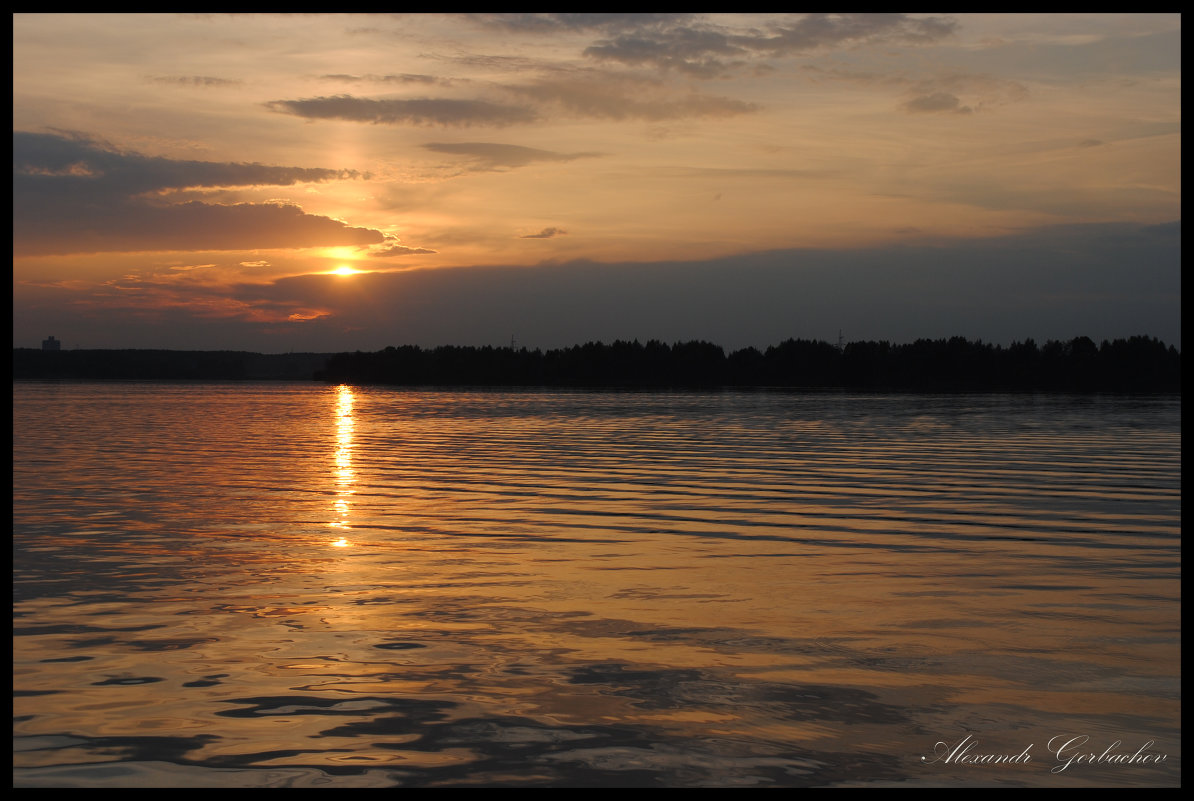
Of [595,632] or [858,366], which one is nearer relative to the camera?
→ [595,632]

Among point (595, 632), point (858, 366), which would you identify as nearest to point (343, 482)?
point (595, 632)

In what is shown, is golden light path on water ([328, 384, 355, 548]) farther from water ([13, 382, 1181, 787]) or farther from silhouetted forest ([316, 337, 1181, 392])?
silhouetted forest ([316, 337, 1181, 392])

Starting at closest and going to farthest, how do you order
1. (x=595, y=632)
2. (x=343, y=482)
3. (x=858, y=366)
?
(x=595, y=632) → (x=343, y=482) → (x=858, y=366)

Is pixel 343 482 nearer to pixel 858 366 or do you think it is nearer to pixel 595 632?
pixel 595 632

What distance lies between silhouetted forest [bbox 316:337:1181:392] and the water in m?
117

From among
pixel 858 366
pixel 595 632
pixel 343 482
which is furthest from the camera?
pixel 858 366

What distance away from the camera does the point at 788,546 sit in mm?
15055

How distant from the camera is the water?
22.8 ft

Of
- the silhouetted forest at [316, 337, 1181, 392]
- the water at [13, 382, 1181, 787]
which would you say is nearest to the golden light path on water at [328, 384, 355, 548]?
the water at [13, 382, 1181, 787]

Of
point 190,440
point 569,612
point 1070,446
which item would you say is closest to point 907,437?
point 1070,446

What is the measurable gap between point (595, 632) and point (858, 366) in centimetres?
15607

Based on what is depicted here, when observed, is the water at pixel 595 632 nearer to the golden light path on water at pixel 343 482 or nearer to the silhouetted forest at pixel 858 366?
the golden light path on water at pixel 343 482

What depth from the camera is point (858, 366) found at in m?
161
